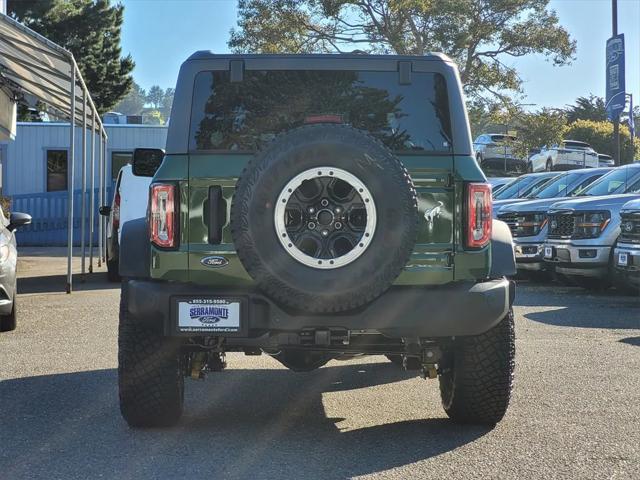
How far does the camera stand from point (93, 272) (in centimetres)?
1705

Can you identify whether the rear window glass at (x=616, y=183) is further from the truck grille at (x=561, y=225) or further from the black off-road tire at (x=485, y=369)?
the black off-road tire at (x=485, y=369)

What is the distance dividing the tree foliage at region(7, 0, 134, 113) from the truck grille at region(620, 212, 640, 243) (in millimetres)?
24190

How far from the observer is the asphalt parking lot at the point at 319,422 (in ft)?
15.1

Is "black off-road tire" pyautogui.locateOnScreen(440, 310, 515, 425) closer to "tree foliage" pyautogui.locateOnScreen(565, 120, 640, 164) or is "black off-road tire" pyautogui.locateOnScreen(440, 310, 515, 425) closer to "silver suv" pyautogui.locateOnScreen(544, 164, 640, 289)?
"silver suv" pyautogui.locateOnScreen(544, 164, 640, 289)

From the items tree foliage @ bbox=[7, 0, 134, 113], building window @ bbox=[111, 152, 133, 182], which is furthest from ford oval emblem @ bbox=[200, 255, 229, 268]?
tree foliage @ bbox=[7, 0, 134, 113]

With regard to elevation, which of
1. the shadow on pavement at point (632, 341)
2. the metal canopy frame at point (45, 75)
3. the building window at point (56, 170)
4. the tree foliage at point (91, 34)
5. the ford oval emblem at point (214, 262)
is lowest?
the shadow on pavement at point (632, 341)

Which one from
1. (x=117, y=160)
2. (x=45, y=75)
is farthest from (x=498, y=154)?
(x=45, y=75)

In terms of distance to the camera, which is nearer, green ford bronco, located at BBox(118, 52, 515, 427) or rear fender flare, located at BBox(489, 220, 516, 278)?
green ford bronco, located at BBox(118, 52, 515, 427)

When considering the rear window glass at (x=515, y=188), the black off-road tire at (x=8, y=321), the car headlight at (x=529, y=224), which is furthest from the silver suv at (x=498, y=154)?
the black off-road tire at (x=8, y=321)

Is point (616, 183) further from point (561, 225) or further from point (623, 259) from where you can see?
point (623, 259)

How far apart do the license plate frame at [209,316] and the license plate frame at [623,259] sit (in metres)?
7.90

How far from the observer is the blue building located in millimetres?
26406

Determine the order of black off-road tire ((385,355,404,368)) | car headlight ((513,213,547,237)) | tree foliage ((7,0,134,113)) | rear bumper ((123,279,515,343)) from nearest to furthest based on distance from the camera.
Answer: rear bumper ((123,279,515,343)), black off-road tire ((385,355,404,368)), car headlight ((513,213,547,237)), tree foliage ((7,0,134,113))

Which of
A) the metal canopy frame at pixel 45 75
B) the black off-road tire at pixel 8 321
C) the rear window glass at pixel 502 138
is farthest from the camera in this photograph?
the rear window glass at pixel 502 138
